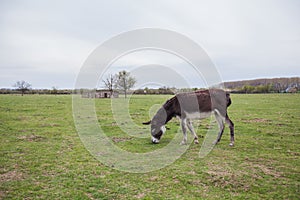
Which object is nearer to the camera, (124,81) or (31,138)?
(31,138)

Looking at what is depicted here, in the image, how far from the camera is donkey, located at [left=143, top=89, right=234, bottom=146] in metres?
9.09

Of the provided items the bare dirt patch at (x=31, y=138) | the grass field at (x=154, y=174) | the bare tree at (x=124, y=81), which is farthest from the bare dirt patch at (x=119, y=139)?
the bare tree at (x=124, y=81)

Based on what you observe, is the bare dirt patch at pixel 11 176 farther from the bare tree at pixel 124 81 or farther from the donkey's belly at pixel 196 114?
the bare tree at pixel 124 81

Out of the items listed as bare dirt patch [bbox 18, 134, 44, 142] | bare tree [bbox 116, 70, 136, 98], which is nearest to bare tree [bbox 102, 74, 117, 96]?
bare tree [bbox 116, 70, 136, 98]

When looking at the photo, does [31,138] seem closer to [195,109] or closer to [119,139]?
[119,139]

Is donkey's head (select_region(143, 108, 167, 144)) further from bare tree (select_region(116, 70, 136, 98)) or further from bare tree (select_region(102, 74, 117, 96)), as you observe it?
bare tree (select_region(102, 74, 117, 96))

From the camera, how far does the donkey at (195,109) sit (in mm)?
9094

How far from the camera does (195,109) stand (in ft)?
29.9

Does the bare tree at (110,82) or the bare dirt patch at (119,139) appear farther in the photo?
the bare tree at (110,82)

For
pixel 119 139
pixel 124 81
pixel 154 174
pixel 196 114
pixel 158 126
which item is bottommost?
pixel 154 174

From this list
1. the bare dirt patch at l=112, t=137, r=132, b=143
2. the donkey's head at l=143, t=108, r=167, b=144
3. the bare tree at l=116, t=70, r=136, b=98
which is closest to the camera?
the donkey's head at l=143, t=108, r=167, b=144

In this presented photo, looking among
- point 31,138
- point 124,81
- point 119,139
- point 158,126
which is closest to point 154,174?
point 158,126

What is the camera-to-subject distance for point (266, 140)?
9930 mm

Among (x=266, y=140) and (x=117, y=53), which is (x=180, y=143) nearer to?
(x=266, y=140)
